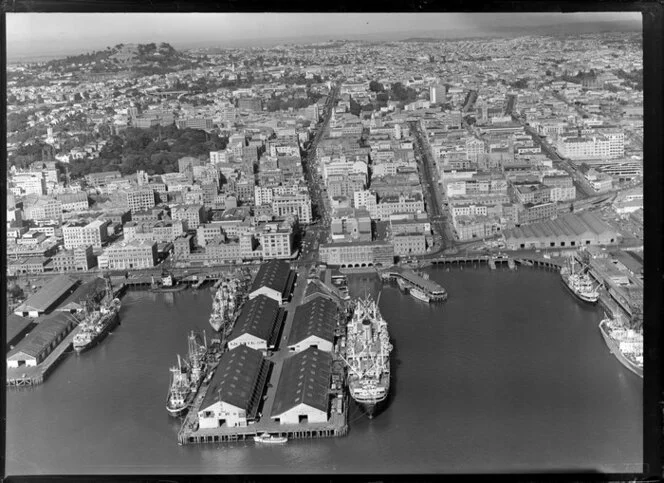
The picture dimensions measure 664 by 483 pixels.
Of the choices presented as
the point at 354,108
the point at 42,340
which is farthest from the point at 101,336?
the point at 354,108

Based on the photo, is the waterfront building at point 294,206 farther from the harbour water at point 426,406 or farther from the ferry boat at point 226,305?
the harbour water at point 426,406

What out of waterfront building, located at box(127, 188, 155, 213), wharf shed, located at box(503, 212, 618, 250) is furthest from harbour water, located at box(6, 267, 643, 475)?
waterfront building, located at box(127, 188, 155, 213)

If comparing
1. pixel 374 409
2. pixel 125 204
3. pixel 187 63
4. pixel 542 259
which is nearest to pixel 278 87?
pixel 187 63

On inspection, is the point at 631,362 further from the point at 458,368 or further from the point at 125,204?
the point at 125,204

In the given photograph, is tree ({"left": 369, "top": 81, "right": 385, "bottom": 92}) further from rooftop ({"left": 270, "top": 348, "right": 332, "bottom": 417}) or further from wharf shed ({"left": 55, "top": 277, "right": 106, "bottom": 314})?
rooftop ({"left": 270, "top": 348, "right": 332, "bottom": 417})

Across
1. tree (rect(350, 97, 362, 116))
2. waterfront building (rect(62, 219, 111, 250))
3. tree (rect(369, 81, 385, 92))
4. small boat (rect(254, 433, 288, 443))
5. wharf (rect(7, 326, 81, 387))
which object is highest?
tree (rect(369, 81, 385, 92))

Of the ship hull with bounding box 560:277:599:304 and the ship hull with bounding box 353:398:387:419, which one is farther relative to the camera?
the ship hull with bounding box 560:277:599:304

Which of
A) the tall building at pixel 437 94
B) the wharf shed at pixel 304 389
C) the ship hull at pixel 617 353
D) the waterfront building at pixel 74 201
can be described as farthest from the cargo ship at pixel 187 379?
the tall building at pixel 437 94
